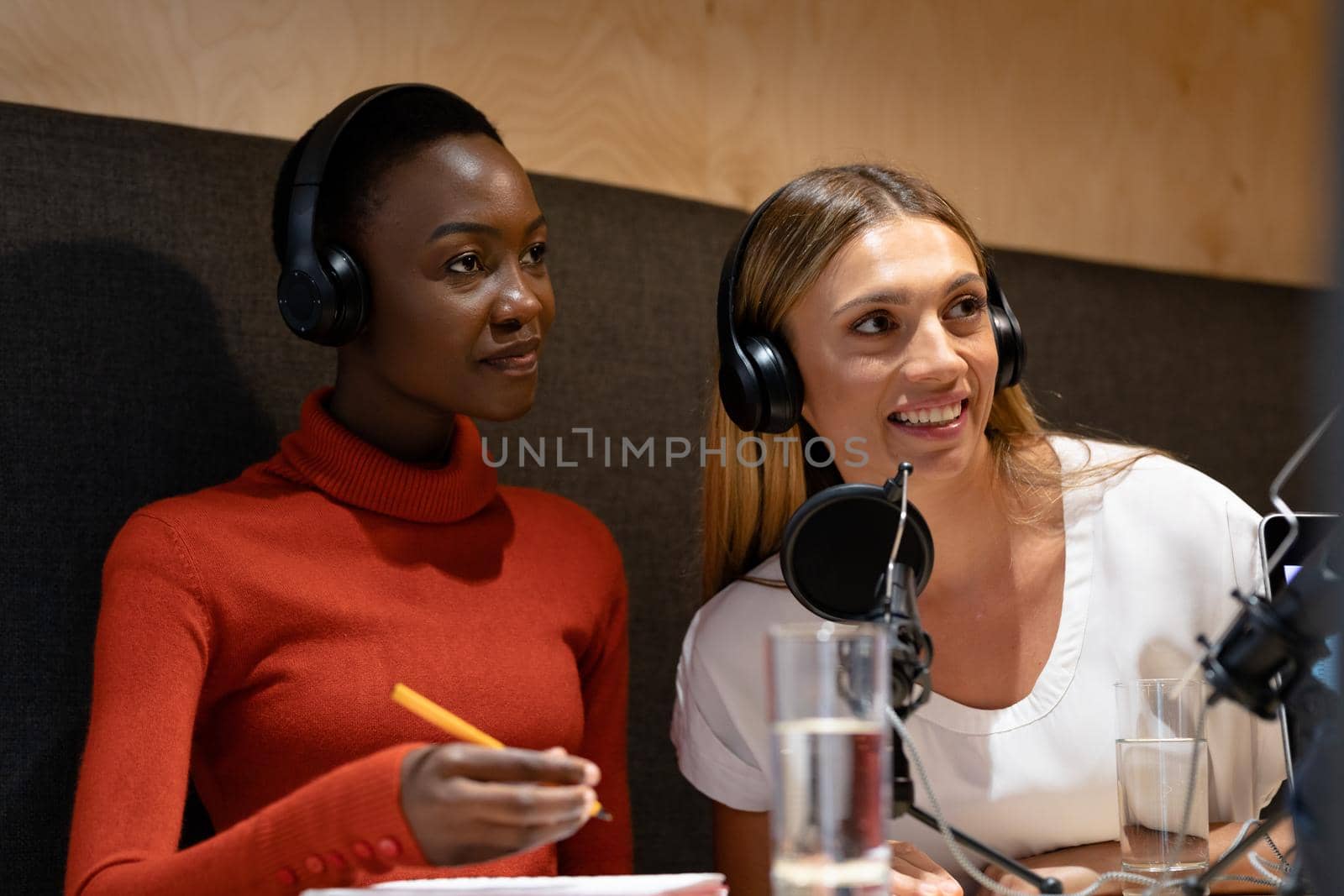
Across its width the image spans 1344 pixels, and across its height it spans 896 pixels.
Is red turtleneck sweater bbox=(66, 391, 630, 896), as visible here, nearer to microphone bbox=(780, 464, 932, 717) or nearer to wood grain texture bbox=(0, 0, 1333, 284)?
microphone bbox=(780, 464, 932, 717)

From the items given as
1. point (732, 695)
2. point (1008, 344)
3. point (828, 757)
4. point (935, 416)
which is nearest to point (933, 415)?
point (935, 416)

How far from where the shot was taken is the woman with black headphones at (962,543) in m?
1.30

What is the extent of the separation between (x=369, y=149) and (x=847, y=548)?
652mm

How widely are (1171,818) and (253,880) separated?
24.3 inches

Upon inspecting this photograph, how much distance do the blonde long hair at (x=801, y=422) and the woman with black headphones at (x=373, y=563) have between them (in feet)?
0.50

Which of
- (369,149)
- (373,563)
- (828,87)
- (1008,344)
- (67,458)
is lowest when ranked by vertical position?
(373,563)

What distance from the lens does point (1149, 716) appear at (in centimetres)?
100

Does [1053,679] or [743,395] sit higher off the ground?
[743,395]

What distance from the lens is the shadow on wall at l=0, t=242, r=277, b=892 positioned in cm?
134

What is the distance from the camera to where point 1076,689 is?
1.32m

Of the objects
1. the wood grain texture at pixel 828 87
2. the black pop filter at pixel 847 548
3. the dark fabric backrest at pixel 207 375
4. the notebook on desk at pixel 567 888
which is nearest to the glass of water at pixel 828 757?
the notebook on desk at pixel 567 888

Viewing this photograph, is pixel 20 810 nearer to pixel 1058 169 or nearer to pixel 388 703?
pixel 388 703

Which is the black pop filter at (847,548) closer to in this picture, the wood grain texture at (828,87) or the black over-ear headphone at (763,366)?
the black over-ear headphone at (763,366)

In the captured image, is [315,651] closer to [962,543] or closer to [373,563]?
[373,563]
